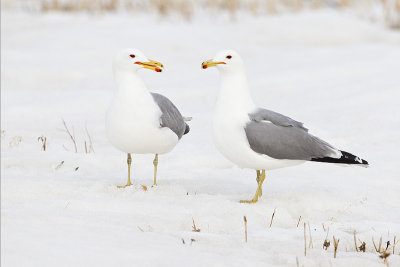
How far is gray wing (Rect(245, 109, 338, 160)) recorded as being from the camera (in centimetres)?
475

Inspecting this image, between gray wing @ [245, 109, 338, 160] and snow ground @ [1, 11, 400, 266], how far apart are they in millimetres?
344

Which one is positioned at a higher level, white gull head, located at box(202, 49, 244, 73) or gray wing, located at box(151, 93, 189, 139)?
white gull head, located at box(202, 49, 244, 73)

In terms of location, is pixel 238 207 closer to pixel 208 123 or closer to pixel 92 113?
pixel 208 123

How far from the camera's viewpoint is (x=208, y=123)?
321 inches

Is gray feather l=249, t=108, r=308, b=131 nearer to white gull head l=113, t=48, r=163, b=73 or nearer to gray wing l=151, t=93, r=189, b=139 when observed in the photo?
gray wing l=151, t=93, r=189, b=139

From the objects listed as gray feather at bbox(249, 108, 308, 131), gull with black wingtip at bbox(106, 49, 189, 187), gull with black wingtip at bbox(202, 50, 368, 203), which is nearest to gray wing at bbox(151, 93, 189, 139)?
gull with black wingtip at bbox(106, 49, 189, 187)

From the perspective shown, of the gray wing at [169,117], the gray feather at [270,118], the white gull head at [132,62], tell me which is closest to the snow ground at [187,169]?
the gray wing at [169,117]

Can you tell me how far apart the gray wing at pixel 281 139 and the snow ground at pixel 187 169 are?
1.13 feet

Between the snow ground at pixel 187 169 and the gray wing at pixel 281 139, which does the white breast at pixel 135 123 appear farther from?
the gray wing at pixel 281 139

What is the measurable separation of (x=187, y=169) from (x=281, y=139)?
139 cm

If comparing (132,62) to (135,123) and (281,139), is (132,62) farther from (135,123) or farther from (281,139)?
(281,139)

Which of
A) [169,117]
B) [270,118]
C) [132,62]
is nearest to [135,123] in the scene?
[169,117]

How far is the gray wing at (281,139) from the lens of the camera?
4.75 metres

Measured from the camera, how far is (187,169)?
6.05 metres
